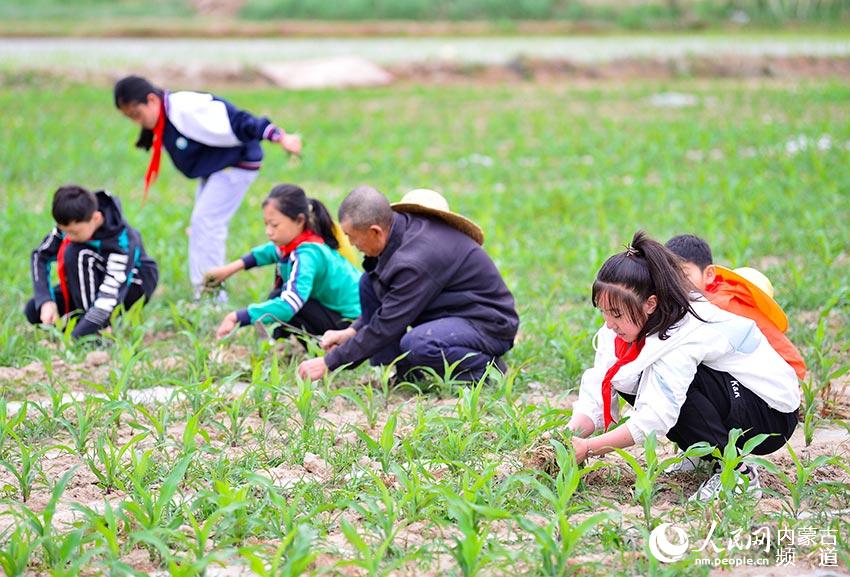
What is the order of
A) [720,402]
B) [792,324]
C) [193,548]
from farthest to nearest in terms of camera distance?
[792,324] < [720,402] < [193,548]

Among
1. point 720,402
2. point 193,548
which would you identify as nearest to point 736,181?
point 720,402

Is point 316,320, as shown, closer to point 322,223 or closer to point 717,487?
point 322,223

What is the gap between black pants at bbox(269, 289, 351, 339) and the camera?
17.9 feet

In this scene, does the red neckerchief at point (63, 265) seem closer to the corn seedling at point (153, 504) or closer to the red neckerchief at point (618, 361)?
Answer: the corn seedling at point (153, 504)

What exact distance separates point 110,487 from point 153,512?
52 centimetres

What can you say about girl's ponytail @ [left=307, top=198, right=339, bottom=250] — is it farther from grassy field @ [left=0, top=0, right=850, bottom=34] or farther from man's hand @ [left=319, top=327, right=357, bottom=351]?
grassy field @ [left=0, top=0, right=850, bottom=34]

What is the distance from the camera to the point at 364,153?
11.5 metres

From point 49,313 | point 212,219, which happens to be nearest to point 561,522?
point 49,313

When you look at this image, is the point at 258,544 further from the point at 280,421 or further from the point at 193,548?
the point at 280,421

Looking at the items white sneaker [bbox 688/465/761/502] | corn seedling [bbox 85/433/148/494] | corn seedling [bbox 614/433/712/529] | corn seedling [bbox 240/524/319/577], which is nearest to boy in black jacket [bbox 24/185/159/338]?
corn seedling [bbox 85/433/148/494]

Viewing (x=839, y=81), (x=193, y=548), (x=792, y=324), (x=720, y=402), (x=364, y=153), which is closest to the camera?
(x=193, y=548)

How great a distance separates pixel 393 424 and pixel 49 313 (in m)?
2.43

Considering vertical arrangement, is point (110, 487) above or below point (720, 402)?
below

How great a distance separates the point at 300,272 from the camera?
203 inches
